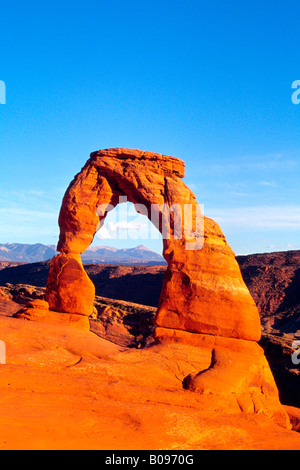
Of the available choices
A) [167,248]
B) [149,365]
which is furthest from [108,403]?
[167,248]

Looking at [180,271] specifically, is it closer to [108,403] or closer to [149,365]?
[149,365]

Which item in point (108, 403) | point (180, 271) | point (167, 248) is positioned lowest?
point (108, 403)

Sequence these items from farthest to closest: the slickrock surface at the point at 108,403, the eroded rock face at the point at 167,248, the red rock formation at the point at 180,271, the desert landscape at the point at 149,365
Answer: the eroded rock face at the point at 167,248, the red rock formation at the point at 180,271, the desert landscape at the point at 149,365, the slickrock surface at the point at 108,403

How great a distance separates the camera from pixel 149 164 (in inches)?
564

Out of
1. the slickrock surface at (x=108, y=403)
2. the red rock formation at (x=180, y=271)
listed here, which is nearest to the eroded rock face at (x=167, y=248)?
the red rock formation at (x=180, y=271)

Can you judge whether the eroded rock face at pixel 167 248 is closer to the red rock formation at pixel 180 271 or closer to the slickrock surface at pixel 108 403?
the red rock formation at pixel 180 271

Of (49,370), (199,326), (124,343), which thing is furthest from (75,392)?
(124,343)

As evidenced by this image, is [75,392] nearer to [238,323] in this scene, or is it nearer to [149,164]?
[238,323]

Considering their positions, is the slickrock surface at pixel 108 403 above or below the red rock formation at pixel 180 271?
below

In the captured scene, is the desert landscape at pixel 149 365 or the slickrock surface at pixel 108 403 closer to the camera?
the slickrock surface at pixel 108 403

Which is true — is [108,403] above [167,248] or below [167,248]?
below

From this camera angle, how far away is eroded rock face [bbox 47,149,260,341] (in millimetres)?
12227

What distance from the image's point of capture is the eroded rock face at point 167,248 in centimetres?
1223

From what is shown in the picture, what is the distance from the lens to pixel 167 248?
13211 millimetres
